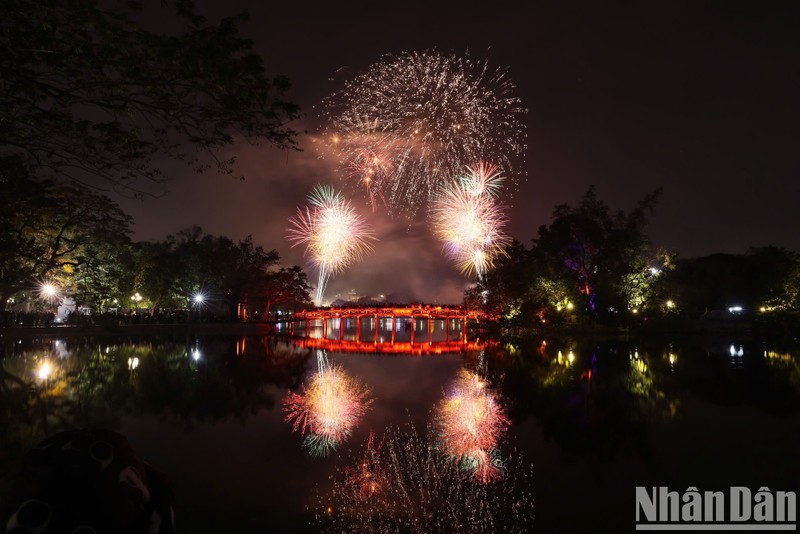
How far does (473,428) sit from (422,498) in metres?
4.08

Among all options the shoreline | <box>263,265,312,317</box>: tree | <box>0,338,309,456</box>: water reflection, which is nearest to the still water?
<box>0,338,309,456</box>: water reflection

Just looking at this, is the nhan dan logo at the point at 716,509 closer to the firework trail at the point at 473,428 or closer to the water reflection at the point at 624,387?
the water reflection at the point at 624,387

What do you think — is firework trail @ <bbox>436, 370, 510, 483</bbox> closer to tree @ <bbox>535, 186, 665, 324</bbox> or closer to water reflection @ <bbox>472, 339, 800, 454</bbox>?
water reflection @ <bbox>472, 339, 800, 454</bbox>

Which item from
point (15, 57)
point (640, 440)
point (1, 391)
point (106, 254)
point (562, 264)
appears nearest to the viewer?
point (15, 57)

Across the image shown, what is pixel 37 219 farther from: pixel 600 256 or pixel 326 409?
pixel 600 256

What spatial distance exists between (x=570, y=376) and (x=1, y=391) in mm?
18995

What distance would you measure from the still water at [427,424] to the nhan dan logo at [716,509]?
23 centimetres

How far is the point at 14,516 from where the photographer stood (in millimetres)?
2266

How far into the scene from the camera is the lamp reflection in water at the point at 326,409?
9.88 metres

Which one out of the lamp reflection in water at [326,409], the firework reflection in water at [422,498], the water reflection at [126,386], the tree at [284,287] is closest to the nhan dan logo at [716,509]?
the firework reflection in water at [422,498]

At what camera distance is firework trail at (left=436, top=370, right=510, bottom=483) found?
322 inches

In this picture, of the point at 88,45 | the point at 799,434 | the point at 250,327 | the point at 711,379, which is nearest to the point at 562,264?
the point at 711,379

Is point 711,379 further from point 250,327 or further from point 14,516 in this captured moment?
point 250,327

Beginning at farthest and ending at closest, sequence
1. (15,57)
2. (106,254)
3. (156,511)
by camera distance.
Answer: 1. (106,254)
2. (15,57)
3. (156,511)
